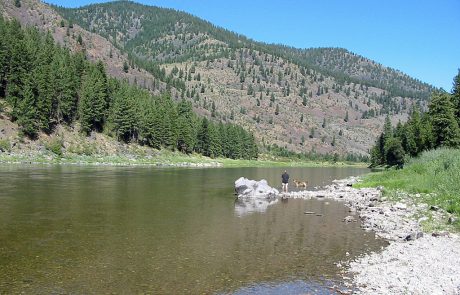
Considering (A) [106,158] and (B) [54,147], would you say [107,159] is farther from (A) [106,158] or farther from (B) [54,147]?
(B) [54,147]

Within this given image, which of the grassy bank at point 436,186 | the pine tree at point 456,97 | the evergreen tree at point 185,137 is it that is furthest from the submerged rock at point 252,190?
the evergreen tree at point 185,137

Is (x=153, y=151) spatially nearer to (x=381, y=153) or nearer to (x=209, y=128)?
(x=209, y=128)


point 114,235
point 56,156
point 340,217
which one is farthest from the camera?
point 56,156

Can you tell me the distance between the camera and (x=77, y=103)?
126438mm

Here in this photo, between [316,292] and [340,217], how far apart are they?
1925 centimetres

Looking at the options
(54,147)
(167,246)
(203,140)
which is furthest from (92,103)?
(167,246)

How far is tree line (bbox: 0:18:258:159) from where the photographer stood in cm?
10712

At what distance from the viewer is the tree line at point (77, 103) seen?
4218 inches

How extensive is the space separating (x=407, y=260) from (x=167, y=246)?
12.8m

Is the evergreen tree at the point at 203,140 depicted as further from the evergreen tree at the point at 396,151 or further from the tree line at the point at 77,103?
the evergreen tree at the point at 396,151

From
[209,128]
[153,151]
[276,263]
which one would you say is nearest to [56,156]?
[153,151]

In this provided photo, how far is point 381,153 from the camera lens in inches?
6644

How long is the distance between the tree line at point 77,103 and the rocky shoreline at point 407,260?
9345cm

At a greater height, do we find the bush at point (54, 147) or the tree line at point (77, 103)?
the tree line at point (77, 103)
